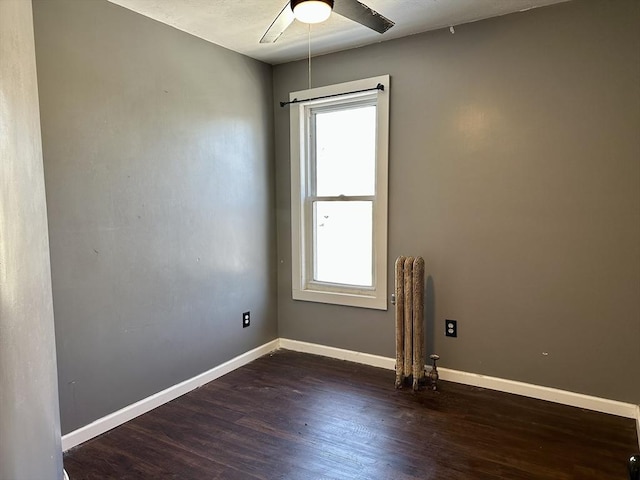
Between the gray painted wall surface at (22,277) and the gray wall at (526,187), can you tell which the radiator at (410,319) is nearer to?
the gray wall at (526,187)

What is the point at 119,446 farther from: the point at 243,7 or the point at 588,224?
the point at 588,224

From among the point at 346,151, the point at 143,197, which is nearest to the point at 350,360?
the point at 346,151

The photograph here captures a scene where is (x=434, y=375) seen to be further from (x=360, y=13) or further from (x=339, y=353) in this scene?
(x=360, y=13)

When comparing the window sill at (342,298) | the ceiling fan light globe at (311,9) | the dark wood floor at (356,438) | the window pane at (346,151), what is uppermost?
the ceiling fan light globe at (311,9)

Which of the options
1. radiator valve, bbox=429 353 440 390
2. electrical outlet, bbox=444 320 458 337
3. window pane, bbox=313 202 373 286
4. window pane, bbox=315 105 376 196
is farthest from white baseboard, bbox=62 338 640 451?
window pane, bbox=315 105 376 196

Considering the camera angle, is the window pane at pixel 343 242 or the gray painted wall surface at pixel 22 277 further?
the window pane at pixel 343 242

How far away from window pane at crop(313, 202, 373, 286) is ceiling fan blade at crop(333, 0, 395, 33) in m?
1.42

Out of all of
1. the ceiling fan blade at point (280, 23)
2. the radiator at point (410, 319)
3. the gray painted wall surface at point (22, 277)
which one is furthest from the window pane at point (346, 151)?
the gray painted wall surface at point (22, 277)

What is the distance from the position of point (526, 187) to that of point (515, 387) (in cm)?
131

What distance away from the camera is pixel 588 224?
2568mm

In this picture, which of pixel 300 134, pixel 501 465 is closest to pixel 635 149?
pixel 501 465

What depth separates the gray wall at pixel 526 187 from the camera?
8.14ft

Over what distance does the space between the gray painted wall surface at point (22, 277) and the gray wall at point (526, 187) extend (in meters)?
2.27

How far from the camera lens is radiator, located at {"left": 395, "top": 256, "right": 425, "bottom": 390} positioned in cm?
288
